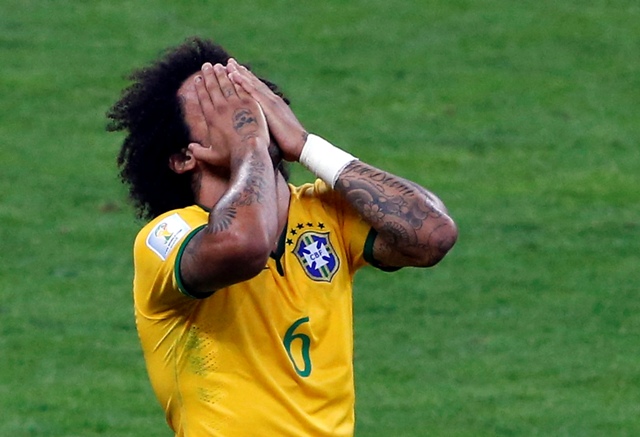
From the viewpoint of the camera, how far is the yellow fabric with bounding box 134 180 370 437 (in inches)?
170

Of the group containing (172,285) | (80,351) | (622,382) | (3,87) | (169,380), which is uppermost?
(172,285)

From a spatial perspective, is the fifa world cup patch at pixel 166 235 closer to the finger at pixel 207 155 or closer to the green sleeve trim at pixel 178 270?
the green sleeve trim at pixel 178 270

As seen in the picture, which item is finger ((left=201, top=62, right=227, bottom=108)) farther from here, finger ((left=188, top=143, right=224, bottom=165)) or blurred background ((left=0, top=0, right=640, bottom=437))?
blurred background ((left=0, top=0, right=640, bottom=437))

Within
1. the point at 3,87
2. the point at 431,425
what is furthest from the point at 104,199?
the point at 431,425

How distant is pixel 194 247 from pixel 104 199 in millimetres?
9081

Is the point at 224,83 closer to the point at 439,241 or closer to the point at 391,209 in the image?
the point at 391,209

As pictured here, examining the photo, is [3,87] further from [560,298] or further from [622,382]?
[622,382]

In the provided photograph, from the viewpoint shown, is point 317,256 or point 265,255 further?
point 317,256

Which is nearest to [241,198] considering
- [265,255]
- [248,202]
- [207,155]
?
[248,202]

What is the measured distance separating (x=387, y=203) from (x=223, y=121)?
54cm

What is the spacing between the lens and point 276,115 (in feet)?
14.7

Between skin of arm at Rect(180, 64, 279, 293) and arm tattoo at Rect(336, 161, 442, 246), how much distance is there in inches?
11.8

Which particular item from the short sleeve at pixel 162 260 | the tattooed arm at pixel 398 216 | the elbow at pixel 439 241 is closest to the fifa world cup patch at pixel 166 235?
the short sleeve at pixel 162 260

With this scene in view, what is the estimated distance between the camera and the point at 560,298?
11.1 m
